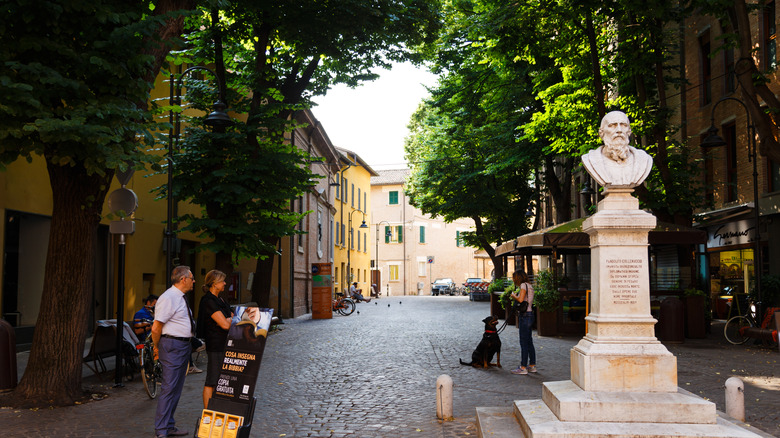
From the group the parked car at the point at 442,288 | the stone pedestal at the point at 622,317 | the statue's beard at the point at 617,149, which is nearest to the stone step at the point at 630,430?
the stone pedestal at the point at 622,317

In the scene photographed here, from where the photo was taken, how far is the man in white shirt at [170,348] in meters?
6.63

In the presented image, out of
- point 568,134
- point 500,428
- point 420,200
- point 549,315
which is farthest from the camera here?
point 420,200

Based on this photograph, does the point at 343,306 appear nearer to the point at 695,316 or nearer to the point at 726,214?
the point at 726,214

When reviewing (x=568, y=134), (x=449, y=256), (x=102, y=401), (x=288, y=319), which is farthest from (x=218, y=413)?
(x=449, y=256)

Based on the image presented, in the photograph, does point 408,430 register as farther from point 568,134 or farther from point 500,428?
point 568,134

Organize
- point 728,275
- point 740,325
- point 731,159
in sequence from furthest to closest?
point 728,275 → point 731,159 → point 740,325

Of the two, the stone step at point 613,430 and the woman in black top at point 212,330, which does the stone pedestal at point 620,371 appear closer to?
the stone step at point 613,430

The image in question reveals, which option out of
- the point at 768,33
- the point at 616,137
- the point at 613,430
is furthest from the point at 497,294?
the point at 613,430

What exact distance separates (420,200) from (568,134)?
21575mm

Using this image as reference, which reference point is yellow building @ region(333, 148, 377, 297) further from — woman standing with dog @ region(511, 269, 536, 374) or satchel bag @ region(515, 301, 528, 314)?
satchel bag @ region(515, 301, 528, 314)

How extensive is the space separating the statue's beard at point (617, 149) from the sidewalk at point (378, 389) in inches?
129

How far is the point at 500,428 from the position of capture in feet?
21.9

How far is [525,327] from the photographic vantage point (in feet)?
36.5

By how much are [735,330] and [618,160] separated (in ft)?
39.2
